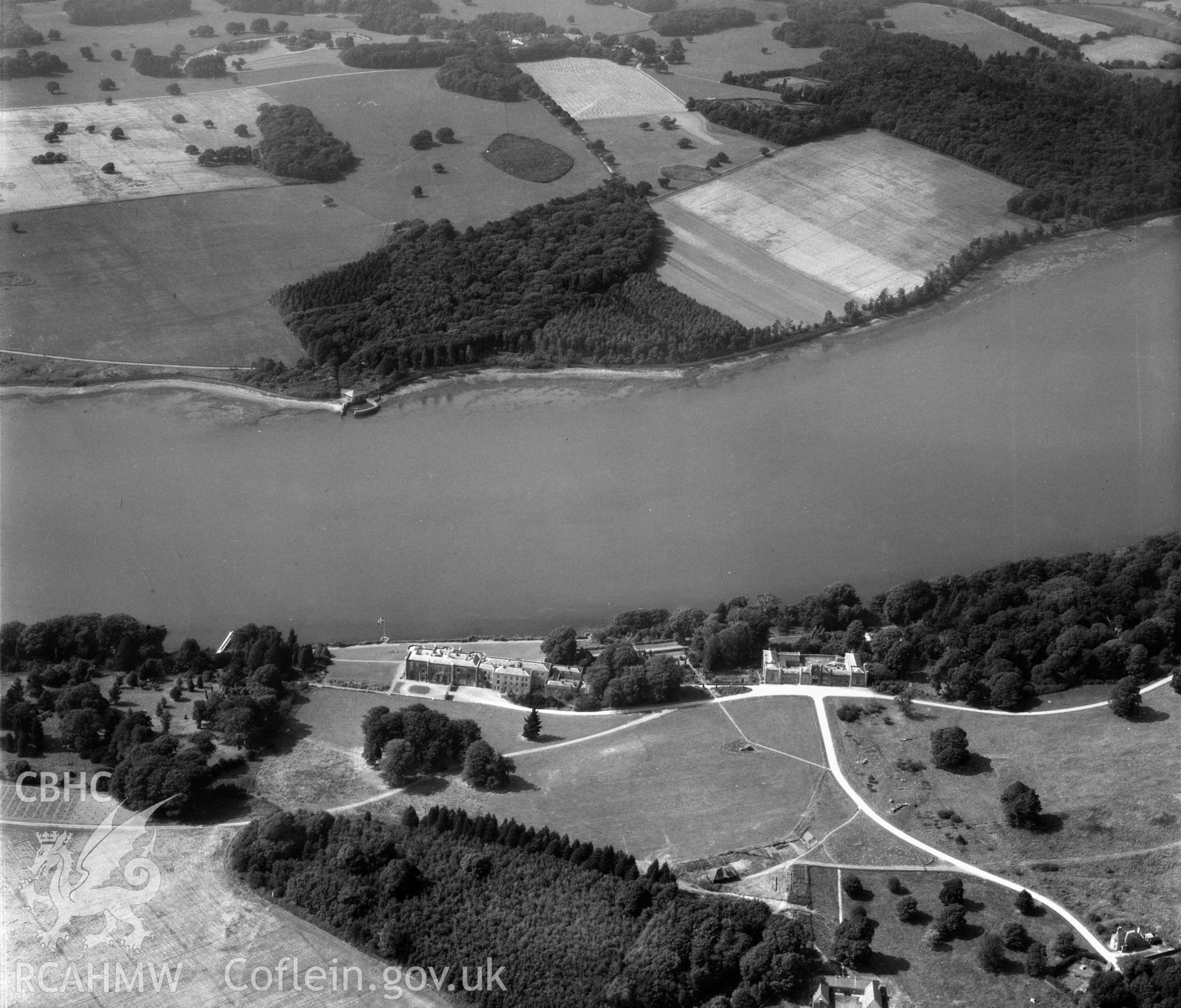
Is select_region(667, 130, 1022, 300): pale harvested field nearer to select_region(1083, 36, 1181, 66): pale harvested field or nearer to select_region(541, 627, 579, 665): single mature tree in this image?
select_region(1083, 36, 1181, 66): pale harvested field

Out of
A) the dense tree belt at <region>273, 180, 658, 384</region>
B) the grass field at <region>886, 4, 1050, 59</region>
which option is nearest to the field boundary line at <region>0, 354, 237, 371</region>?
the dense tree belt at <region>273, 180, 658, 384</region>

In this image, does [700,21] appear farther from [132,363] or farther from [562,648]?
[562,648]

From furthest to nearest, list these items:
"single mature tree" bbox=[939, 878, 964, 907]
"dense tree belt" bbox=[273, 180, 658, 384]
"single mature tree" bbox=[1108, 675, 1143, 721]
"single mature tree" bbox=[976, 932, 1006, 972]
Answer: "dense tree belt" bbox=[273, 180, 658, 384] → "single mature tree" bbox=[1108, 675, 1143, 721] → "single mature tree" bbox=[939, 878, 964, 907] → "single mature tree" bbox=[976, 932, 1006, 972]

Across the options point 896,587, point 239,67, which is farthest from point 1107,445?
point 239,67

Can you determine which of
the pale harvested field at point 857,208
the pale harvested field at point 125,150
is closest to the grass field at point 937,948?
the pale harvested field at point 857,208

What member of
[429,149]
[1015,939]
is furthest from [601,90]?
[1015,939]

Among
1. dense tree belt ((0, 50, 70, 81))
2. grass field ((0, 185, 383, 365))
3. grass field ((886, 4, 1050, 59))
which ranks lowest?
grass field ((0, 185, 383, 365))

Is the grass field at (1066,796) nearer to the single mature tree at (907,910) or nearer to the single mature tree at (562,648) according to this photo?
the single mature tree at (907,910)
